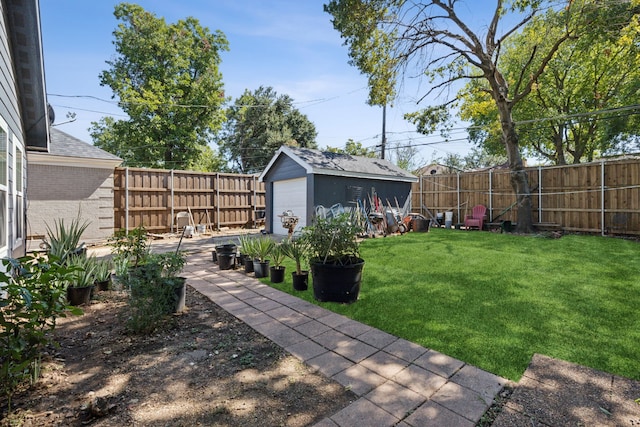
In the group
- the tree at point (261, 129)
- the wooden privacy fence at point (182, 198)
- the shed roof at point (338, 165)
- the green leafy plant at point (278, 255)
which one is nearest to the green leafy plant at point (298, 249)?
the green leafy plant at point (278, 255)

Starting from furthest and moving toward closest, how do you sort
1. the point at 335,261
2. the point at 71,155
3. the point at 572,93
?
the point at 572,93 < the point at 71,155 < the point at 335,261

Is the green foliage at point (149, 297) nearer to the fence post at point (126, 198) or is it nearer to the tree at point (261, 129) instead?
the fence post at point (126, 198)

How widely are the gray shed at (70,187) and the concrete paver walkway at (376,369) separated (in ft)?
23.5

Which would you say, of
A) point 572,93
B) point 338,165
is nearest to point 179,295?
point 338,165

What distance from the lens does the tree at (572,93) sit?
11.3m

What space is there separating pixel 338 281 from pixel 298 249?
32.7 inches

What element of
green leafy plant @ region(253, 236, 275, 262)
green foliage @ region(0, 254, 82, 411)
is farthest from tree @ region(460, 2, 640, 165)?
green foliage @ region(0, 254, 82, 411)

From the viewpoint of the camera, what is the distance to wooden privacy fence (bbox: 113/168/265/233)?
9461 mm

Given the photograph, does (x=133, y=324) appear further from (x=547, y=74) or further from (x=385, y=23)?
(x=547, y=74)

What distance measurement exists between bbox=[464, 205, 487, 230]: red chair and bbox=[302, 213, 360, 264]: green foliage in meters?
8.54

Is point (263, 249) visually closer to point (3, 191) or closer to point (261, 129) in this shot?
point (3, 191)

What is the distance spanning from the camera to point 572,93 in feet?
48.5

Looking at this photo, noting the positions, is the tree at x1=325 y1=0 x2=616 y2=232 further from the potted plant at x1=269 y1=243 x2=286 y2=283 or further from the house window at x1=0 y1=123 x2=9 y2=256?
the house window at x1=0 y1=123 x2=9 y2=256

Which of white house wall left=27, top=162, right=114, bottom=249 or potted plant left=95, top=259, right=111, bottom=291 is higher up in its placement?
white house wall left=27, top=162, right=114, bottom=249
